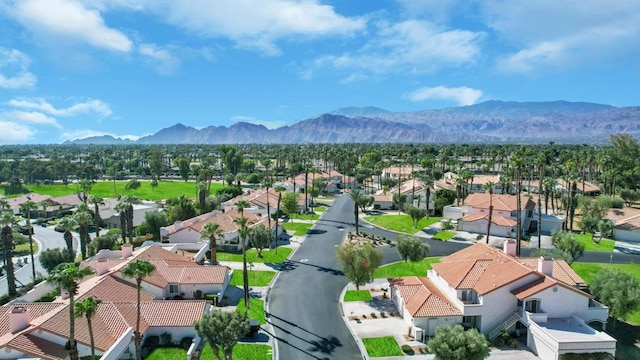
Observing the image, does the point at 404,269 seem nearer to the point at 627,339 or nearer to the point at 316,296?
the point at 316,296

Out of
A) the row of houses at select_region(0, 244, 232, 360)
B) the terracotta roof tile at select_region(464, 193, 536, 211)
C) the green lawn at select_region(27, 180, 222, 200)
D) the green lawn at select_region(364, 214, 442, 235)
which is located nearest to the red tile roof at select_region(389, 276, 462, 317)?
the row of houses at select_region(0, 244, 232, 360)

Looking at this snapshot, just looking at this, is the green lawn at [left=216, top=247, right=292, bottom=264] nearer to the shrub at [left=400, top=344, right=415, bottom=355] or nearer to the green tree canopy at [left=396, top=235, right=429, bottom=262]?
the green tree canopy at [left=396, top=235, right=429, bottom=262]

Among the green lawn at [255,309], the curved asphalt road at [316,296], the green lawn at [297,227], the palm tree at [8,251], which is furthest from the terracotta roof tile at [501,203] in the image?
the palm tree at [8,251]

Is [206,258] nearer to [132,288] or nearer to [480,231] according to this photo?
[132,288]

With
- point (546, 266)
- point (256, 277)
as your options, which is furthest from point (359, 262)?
point (546, 266)

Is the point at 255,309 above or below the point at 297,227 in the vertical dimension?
below

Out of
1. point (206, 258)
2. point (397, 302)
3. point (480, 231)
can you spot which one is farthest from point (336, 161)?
point (397, 302)

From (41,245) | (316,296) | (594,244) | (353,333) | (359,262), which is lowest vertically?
(41,245)
